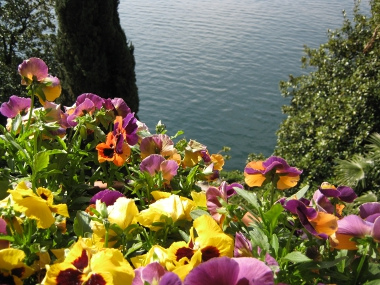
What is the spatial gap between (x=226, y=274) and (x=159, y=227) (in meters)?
0.25

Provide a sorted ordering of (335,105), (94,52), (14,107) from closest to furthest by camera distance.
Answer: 1. (14,107)
2. (335,105)
3. (94,52)

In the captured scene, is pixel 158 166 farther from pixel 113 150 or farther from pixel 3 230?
pixel 3 230

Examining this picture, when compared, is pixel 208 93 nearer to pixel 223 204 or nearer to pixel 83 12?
pixel 83 12

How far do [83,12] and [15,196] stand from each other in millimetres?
5341

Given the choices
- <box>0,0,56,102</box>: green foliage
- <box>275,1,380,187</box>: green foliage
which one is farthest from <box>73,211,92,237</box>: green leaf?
<box>0,0,56,102</box>: green foliage

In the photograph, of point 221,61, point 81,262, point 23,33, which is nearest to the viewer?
point 81,262

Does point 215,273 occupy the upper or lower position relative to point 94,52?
upper

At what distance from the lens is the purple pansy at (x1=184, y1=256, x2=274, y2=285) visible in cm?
44

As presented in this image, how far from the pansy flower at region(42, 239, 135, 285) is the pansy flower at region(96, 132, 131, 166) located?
0.34 metres

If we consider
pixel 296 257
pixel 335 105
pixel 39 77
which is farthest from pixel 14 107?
pixel 335 105

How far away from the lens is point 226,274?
1.45 feet

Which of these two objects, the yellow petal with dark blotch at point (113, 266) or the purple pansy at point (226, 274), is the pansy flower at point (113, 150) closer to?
the yellow petal with dark blotch at point (113, 266)

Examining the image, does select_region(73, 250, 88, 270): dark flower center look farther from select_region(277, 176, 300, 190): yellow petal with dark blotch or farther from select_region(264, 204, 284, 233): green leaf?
select_region(277, 176, 300, 190): yellow petal with dark blotch

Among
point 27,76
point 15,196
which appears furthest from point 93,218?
point 27,76
